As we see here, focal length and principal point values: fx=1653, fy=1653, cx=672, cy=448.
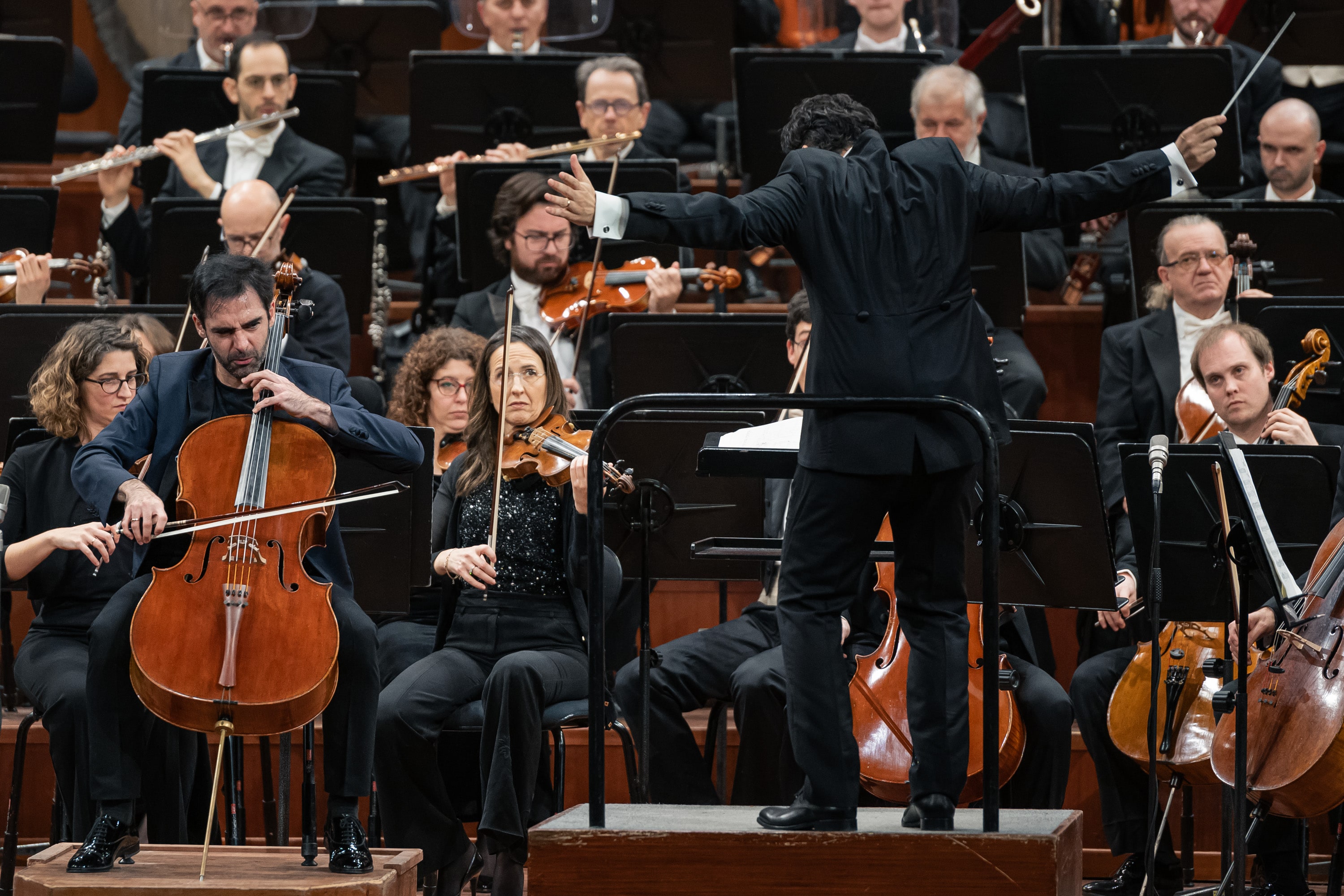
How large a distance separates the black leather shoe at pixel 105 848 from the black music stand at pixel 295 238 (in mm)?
2188

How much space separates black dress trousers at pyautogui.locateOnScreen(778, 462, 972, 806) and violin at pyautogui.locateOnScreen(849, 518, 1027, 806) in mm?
756

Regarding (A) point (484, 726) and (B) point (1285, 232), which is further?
(B) point (1285, 232)

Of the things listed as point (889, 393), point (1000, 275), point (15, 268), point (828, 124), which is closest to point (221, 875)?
point (889, 393)

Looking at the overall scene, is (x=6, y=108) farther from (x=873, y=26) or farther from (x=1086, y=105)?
(x=1086, y=105)

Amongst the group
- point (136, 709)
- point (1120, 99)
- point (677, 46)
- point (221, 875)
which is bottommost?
point (221, 875)

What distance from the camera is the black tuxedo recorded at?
2.62 m

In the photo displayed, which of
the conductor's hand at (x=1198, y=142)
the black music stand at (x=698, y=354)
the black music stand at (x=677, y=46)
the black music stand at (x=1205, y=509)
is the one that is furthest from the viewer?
the black music stand at (x=677, y=46)

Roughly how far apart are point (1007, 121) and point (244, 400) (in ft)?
12.0

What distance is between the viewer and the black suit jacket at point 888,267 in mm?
2605

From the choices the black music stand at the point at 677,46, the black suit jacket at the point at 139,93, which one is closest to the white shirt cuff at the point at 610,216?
the black suit jacket at the point at 139,93

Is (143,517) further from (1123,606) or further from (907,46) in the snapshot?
(907,46)

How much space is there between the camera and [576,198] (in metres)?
2.55

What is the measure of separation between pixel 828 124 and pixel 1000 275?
7.73 ft

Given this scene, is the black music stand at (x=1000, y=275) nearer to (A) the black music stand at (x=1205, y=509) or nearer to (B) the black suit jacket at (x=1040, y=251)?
(B) the black suit jacket at (x=1040, y=251)
